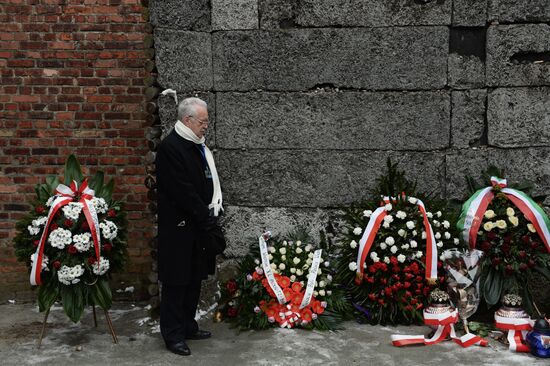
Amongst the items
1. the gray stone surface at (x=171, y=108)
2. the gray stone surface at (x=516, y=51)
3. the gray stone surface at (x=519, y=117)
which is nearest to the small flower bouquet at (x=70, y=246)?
the gray stone surface at (x=171, y=108)

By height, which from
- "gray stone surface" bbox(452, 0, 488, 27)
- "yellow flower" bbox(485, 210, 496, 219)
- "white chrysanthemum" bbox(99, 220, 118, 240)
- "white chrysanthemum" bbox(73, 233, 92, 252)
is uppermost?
"gray stone surface" bbox(452, 0, 488, 27)

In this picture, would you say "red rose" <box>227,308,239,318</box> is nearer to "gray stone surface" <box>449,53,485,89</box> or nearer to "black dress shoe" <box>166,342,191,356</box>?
"black dress shoe" <box>166,342,191,356</box>

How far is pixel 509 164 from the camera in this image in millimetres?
5355

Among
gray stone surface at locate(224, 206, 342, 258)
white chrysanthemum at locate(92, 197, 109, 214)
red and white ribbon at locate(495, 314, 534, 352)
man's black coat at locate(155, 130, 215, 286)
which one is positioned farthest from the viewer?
gray stone surface at locate(224, 206, 342, 258)

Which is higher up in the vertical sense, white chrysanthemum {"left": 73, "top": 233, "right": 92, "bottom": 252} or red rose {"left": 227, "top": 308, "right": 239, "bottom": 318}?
white chrysanthemum {"left": 73, "top": 233, "right": 92, "bottom": 252}

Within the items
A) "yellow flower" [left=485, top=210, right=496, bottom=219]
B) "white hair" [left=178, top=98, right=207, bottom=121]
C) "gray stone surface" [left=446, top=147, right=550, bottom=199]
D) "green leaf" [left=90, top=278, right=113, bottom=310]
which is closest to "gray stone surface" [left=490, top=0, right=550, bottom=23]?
"gray stone surface" [left=446, top=147, right=550, bottom=199]

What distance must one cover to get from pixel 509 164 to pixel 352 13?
185 centimetres

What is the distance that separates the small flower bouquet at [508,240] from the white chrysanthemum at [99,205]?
286 centimetres

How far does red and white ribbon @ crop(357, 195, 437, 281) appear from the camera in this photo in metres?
4.95

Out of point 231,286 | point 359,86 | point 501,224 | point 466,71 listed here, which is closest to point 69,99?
point 231,286

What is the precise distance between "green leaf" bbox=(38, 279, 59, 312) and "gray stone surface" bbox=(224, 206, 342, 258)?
148cm

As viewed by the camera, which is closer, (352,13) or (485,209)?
(485,209)

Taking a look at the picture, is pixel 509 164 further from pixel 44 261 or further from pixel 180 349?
pixel 44 261

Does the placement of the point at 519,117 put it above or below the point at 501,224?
above
